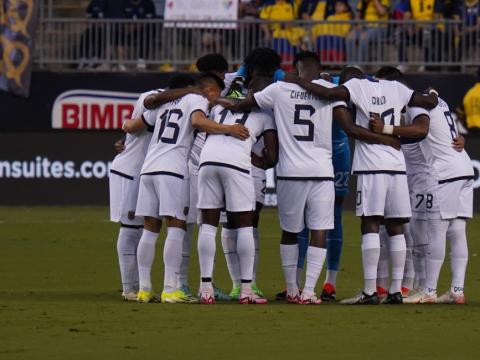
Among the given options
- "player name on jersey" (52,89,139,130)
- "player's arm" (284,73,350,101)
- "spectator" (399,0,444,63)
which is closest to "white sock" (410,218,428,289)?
"player's arm" (284,73,350,101)

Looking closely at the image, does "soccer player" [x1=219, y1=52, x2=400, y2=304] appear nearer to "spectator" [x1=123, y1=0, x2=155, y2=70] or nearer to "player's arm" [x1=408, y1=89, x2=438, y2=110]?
"player's arm" [x1=408, y1=89, x2=438, y2=110]

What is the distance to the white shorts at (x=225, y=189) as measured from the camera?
41.0 ft

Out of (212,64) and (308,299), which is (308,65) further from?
(308,299)

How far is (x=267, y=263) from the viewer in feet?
57.1

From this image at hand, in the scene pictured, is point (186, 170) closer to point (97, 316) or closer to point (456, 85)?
point (97, 316)

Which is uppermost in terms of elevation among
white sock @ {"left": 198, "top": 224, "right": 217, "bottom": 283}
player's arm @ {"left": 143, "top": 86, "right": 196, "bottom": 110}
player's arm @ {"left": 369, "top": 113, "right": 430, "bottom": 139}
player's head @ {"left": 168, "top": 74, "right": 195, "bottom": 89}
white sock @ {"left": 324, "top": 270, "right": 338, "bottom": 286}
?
player's head @ {"left": 168, "top": 74, "right": 195, "bottom": 89}

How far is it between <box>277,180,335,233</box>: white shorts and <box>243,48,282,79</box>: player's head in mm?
1085

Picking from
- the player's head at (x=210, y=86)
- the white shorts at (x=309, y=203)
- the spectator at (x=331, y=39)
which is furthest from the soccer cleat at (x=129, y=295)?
the spectator at (x=331, y=39)

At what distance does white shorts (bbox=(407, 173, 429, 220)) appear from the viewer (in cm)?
1334

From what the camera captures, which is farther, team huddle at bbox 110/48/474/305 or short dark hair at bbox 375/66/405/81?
short dark hair at bbox 375/66/405/81

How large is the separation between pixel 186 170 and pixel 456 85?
1530 centimetres

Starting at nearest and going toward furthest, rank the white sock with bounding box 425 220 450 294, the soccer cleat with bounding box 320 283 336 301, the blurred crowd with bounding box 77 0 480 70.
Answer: the white sock with bounding box 425 220 450 294 → the soccer cleat with bounding box 320 283 336 301 → the blurred crowd with bounding box 77 0 480 70

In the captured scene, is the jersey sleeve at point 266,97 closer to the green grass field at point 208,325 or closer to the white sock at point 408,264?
the green grass field at point 208,325

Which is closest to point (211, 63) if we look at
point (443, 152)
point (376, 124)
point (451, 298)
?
point (376, 124)
